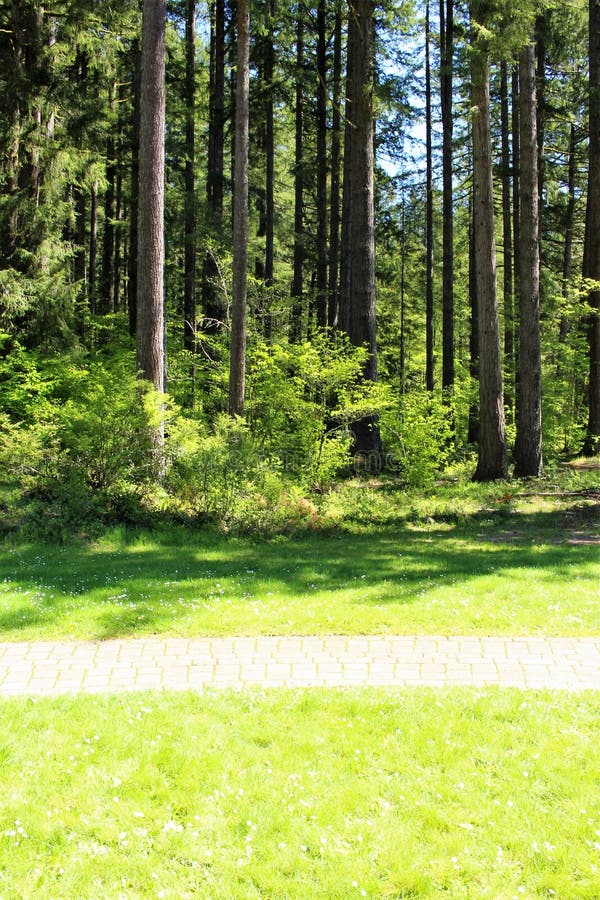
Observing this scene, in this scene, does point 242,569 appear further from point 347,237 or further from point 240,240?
point 347,237

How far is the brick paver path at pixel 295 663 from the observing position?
540 centimetres

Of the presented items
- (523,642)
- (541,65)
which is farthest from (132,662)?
(541,65)

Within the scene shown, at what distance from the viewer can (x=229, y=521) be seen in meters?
11.1

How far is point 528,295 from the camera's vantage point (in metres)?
A: 16.8

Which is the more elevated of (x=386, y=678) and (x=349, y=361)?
(x=349, y=361)

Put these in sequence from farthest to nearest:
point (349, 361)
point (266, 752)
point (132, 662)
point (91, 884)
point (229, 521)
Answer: point (349, 361) → point (229, 521) → point (132, 662) → point (266, 752) → point (91, 884)

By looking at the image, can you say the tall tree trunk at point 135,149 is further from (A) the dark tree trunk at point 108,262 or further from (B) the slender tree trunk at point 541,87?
(B) the slender tree trunk at point 541,87

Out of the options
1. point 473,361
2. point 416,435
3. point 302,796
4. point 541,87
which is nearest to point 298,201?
point 473,361

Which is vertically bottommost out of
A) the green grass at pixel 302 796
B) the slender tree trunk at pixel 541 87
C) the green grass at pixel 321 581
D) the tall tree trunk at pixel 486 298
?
the green grass at pixel 302 796

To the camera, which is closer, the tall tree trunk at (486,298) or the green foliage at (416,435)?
the tall tree trunk at (486,298)

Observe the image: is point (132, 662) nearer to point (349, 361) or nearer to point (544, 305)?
point (349, 361)

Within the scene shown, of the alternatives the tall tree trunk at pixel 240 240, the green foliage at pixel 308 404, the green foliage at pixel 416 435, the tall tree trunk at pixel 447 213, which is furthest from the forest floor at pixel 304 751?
the tall tree trunk at pixel 447 213

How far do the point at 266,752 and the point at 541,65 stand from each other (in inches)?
1052

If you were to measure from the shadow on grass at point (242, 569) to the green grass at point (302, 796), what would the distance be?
2.00 m
